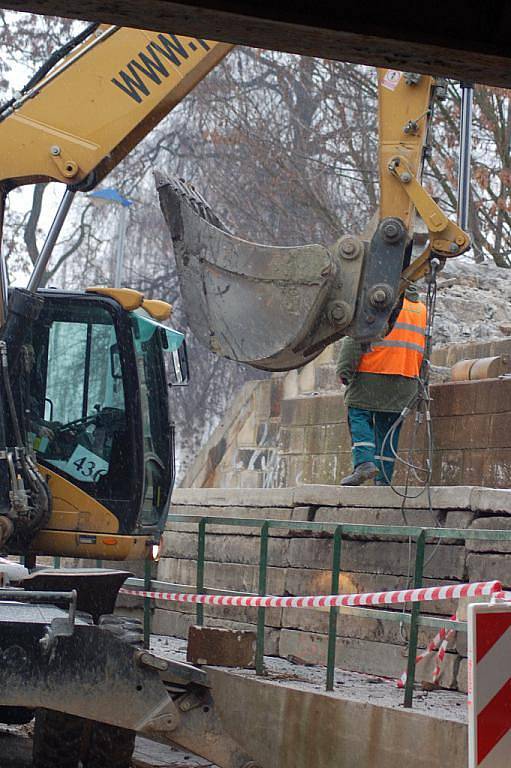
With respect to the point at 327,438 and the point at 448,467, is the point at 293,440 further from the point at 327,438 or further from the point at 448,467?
the point at 448,467

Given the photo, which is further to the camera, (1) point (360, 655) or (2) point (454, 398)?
(2) point (454, 398)

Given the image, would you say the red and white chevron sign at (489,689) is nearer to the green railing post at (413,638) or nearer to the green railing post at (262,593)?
the green railing post at (413,638)

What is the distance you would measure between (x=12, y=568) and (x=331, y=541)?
2282mm

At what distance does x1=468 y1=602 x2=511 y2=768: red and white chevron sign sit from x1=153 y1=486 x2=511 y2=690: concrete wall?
9.01 feet

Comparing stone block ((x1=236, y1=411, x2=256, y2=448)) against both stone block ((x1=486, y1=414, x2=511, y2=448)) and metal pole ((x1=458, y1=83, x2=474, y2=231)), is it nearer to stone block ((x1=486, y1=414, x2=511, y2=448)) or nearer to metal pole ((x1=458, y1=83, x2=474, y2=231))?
stone block ((x1=486, y1=414, x2=511, y2=448))

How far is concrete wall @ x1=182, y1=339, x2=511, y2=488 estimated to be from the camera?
35.6 ft

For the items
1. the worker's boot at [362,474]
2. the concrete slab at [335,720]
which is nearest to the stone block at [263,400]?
the worker's boot at [362,474]

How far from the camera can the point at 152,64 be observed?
9.05 metres

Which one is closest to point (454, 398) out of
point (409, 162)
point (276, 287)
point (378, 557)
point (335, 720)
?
point (378, 557)

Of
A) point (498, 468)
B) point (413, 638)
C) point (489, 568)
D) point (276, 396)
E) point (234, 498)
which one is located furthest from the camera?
point (276, 396)

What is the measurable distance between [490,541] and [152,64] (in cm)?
374

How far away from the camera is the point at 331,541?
32.6 feet

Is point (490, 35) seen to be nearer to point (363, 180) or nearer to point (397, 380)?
point (397, 380)

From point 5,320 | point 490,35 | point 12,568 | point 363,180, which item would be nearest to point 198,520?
point 12,568
